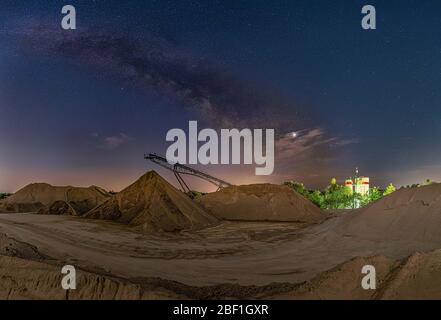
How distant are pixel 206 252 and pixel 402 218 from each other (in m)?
7.77

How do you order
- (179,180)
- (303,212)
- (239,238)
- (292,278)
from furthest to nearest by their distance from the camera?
1. (179,180)
2. (303,212)
3. (239,238)
4. (292,278)

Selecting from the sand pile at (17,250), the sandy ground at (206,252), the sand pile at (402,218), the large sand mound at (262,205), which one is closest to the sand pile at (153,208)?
the sandy ground at (206,252)

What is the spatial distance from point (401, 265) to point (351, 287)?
102 centimetres

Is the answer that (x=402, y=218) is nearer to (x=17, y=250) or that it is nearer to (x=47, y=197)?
(x=17, y=250)

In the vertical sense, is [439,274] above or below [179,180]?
below

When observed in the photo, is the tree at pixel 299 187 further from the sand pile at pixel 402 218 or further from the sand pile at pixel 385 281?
the sand pile at pixel 385 281

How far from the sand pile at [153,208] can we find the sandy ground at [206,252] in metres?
1.78

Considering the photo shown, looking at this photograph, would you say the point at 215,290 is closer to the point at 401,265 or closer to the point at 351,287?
the point at 351,287

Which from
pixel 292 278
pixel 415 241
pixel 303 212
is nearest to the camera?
pixel 292 278

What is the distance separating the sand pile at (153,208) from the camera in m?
16.8

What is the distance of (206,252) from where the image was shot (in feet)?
35.3

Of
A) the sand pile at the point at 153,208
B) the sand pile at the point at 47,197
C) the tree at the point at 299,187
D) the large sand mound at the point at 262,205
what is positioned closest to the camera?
the sand pile at the point at 153,208

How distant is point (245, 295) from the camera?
5438mm
